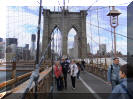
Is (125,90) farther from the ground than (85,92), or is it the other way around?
(125,90)

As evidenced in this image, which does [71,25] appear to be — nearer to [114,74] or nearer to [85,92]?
[85,92]

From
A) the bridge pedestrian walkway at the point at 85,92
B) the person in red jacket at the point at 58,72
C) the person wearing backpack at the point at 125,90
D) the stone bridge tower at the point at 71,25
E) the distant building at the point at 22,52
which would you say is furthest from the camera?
the stone bridge tower at the point at 71,25

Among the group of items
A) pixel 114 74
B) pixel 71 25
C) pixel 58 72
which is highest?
pixel 71 25

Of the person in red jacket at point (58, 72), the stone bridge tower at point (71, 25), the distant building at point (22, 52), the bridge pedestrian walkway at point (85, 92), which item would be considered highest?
the stone bridge tower at point (71, 25)

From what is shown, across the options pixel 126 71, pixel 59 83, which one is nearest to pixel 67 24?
pixel 59 83

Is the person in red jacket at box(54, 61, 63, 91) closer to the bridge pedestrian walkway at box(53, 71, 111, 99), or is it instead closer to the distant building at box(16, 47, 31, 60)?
the bridge pedestrian walkway at box(53, 71, 111, 99)

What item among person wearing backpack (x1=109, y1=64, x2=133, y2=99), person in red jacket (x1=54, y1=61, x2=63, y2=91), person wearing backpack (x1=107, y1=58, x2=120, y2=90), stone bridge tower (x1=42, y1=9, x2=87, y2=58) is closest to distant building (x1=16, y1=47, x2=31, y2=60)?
person in red jacket (x1=54, y1=61, x2=63, y2=91)

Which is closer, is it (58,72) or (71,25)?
(58,72)

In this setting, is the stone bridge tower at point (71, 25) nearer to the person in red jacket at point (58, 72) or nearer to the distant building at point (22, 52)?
the distant building at point (22, 52)

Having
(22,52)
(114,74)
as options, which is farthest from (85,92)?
(22,52)

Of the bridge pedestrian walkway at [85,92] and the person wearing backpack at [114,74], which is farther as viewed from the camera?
the bridge pedestrian walkway at [85,92]

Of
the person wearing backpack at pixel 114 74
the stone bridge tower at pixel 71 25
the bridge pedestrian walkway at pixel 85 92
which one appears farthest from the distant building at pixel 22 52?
the stone bridge tower at pixel 71 25

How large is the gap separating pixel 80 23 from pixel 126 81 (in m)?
31.1

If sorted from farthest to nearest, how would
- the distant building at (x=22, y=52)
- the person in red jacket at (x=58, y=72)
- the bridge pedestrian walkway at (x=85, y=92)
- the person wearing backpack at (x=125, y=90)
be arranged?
the distant building at (x=22, y=52)
the person in red jacket at (x=58, y=72)
the bridge pedestrian walkway at (x=85, y=92)
the person wearing backpack at (x=125, y=90)
